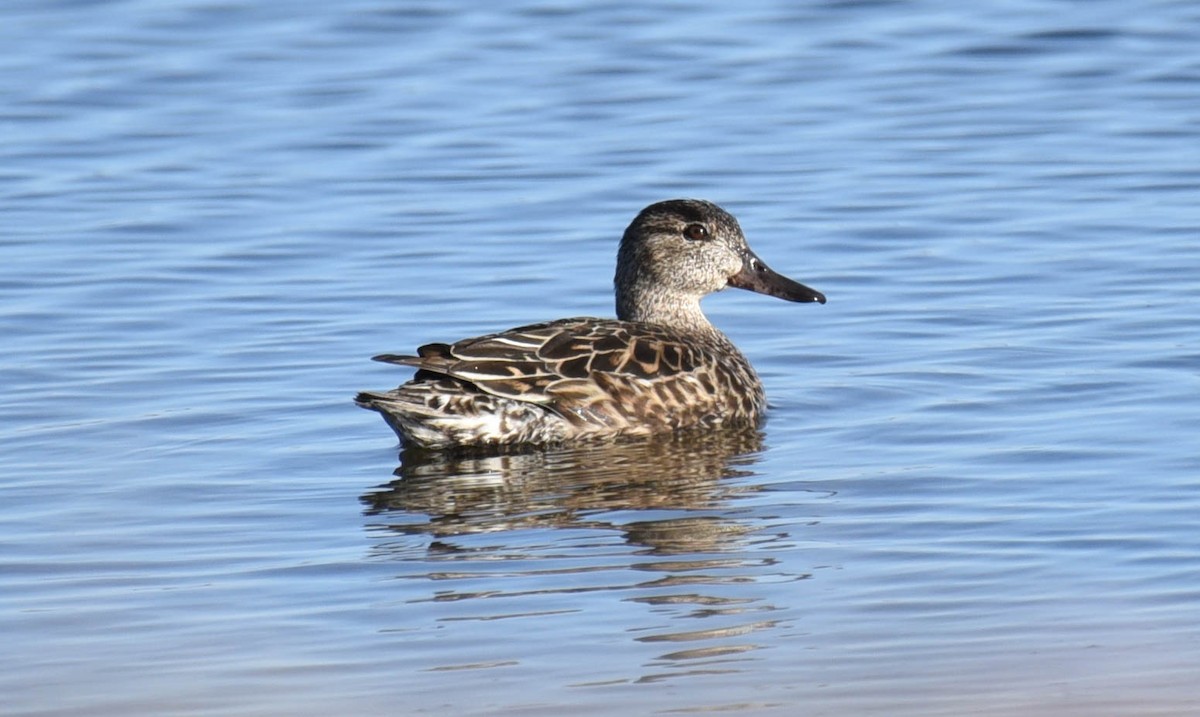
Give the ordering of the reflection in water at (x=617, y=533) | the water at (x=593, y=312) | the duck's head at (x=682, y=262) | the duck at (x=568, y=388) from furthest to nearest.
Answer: the duck's head at (x=682, y=262)
the duck at (x=568, y=388)
the reflection in water at (x=617, y=533)
the water at (x=593, y=312)

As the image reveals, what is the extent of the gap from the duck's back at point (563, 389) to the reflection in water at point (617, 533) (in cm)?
10

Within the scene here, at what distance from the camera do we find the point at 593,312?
1194 centimetres

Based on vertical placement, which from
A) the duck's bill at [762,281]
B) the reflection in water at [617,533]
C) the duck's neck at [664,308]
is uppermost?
the duck's bill at [762,281]

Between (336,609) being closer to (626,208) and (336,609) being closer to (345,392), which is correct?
(345,392)

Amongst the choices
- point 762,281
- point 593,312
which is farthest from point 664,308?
point 593,312

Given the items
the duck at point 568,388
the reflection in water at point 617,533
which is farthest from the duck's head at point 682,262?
the reflection in water at point 617,533

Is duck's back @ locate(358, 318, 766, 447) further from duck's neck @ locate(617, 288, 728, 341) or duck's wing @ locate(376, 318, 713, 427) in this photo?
duck's neck @ locate(617, 288, 728, 341)

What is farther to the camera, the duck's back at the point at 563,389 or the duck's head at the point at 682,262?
the duck's head at the point at 682,262

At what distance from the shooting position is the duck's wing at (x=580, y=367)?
30.7 ft

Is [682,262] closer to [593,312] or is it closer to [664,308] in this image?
[664,308]

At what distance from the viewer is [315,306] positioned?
1208cm

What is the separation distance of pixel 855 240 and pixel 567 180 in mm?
2423

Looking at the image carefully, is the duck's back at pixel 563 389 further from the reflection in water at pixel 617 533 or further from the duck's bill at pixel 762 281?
the duck's bill at pixel 762 281

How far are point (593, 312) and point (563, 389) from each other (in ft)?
7.99
